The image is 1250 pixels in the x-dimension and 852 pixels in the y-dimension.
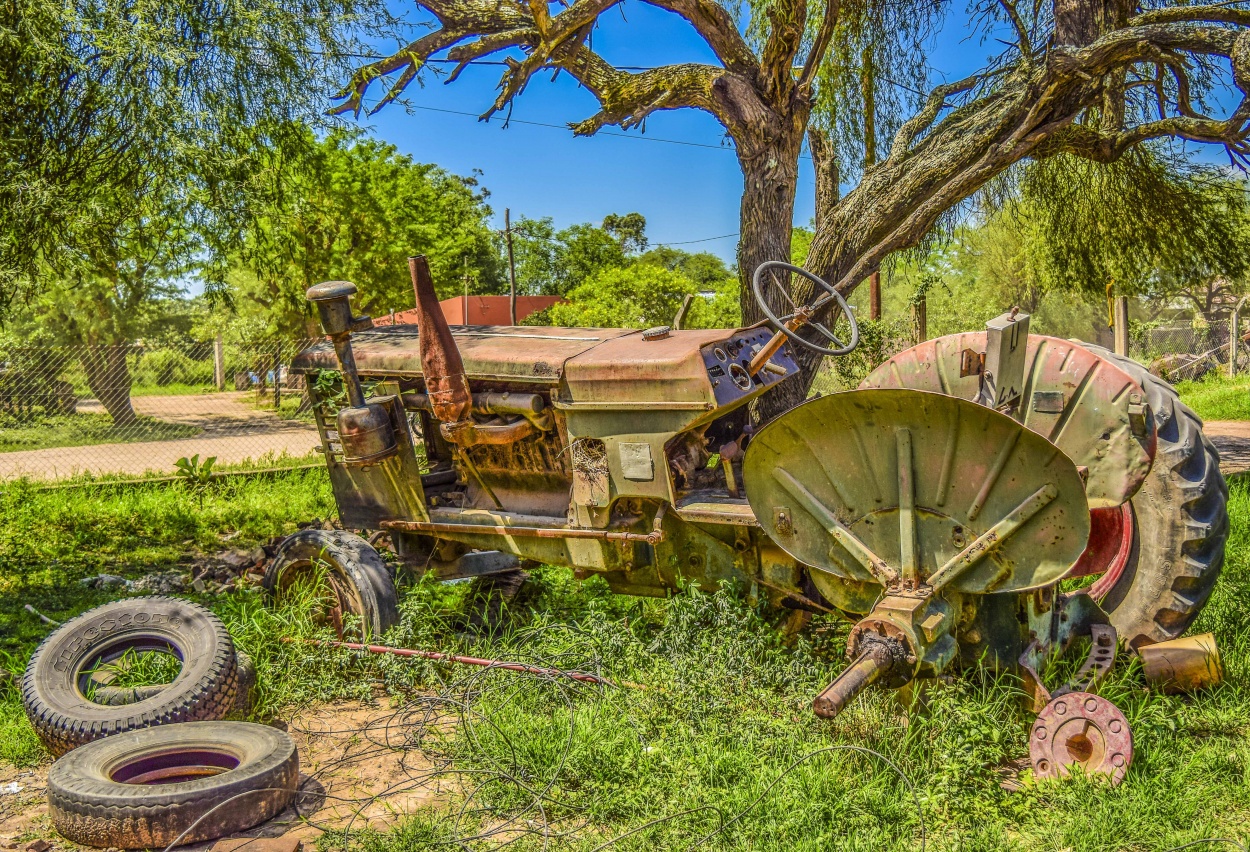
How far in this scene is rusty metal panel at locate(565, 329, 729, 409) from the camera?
14.7 ft

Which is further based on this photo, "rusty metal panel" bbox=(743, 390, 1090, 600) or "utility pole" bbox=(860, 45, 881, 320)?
"utility pole" bbox=(860, 45, 881, 320)

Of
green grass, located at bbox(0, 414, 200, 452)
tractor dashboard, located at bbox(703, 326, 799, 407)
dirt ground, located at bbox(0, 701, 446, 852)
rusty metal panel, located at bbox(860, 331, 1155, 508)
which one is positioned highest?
tractor dashboard, located at bbox(703, 326, 799, 407)

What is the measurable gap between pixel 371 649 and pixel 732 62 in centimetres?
676

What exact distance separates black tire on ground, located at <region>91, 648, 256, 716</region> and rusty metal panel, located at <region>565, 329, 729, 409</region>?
6.67 feet

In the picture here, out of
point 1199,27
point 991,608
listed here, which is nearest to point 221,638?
point 991,608

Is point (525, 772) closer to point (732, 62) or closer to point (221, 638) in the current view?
point (221, 638)

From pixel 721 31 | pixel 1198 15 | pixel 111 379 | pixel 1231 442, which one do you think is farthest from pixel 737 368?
pixel 111 379

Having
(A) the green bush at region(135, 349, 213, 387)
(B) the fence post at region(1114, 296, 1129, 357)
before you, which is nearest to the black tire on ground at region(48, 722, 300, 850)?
(A) the green bush at region(135, 349, 213, 387)

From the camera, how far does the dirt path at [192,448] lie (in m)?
11.5

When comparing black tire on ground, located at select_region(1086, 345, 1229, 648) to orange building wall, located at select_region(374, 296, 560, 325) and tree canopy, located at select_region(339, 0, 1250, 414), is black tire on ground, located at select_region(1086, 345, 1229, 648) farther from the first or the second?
orange building wall, located at select_region(374, 296, 560, 325)

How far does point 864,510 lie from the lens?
3910 millimetres

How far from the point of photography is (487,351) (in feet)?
16.8

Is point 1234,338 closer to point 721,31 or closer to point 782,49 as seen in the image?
point 782,49

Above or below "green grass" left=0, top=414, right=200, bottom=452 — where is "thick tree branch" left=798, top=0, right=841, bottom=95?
above
